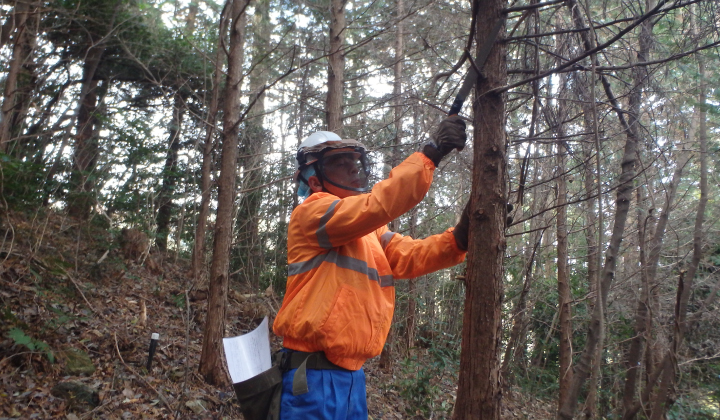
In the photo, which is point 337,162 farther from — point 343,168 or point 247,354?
point 247,354

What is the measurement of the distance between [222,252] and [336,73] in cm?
340

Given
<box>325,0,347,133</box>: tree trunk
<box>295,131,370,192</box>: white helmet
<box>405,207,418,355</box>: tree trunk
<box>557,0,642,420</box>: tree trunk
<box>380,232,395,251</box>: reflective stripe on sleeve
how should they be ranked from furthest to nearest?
<box>405,207,418,355</box>: tree trunk
<box>325,0,347,133</box>: tree trunk
<box>380,232,395,251</box>: reflective stripe on sleeve
<box>295,131,370,192</box>: white helmet
<box>557,0,642,420</box>: tree trunk

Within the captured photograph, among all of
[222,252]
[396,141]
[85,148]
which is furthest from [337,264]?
[85,148]

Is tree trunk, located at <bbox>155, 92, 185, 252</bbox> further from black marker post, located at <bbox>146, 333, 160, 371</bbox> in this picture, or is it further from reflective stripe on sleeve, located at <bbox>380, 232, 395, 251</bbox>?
reflective stripe on sleeve, located at <bbox>380, 232, 395, 251</bbox>

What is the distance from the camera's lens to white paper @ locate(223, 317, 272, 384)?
102 inches

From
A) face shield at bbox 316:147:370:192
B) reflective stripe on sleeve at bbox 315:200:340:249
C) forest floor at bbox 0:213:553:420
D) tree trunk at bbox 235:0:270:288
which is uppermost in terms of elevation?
tree trunk at bbox 235:0:270:288

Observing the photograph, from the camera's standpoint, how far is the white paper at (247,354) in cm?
260

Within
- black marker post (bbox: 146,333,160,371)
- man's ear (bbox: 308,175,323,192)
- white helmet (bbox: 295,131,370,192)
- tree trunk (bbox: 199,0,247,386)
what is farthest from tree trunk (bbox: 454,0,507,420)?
black marker post (bbox: 146,333,160,371)

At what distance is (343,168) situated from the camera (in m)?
3.06

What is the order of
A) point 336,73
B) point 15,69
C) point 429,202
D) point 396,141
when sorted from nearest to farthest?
point 336,73, point 15,69, point 396,141, point 429,202

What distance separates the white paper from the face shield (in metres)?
0.98

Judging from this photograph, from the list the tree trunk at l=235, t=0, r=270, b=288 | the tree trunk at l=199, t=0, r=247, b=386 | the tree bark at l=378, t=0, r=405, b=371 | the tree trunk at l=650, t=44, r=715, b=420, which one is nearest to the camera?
the tree trunk at l=650, t=44, r=715, b=420

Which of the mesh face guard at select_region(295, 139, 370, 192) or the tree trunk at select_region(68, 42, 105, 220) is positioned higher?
the tree trunk at select_region(68, 42, 105, 220)

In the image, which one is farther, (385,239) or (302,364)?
(385,239)
